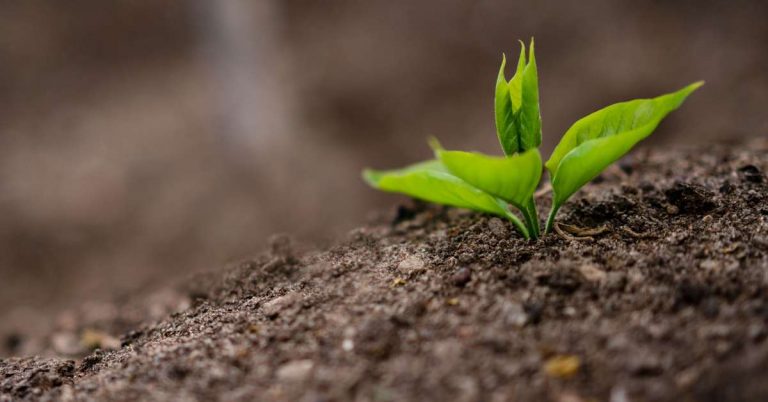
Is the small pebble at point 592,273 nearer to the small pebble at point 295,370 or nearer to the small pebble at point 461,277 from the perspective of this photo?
the small pebble at point 461,277

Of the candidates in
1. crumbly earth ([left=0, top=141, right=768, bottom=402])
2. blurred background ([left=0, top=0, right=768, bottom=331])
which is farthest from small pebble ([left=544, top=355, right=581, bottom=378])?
blurred background ([left=0, top=0, right=768, bottom=331])

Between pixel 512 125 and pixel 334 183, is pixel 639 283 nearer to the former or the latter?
pixel 512 125

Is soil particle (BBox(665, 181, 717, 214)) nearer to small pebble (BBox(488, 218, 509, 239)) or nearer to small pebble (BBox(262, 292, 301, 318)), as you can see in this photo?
small pebble (BBox(488, 218, 509, 239))

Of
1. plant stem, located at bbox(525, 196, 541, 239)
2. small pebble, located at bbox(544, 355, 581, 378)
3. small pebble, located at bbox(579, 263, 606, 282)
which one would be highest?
plant stem, located at bbox(525, 196, 541, 239)

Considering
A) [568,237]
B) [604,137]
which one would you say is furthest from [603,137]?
[568,237]

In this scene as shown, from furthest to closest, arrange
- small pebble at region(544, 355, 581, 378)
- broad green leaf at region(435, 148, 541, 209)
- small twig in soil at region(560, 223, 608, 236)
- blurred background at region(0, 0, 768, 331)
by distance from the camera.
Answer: blurred background at region(0, 0, 768, 331)
small twig in soil at region(560, 223, 608, 236)
broad green leaf at region(435, 148, 541, 209)
small pebble at region(544, 355, 581, 378)

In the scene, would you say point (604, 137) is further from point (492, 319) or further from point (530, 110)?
point (492, 319)

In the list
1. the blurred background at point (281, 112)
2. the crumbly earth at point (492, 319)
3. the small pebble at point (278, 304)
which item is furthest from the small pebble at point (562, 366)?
the blurred background at point (281, 112)
